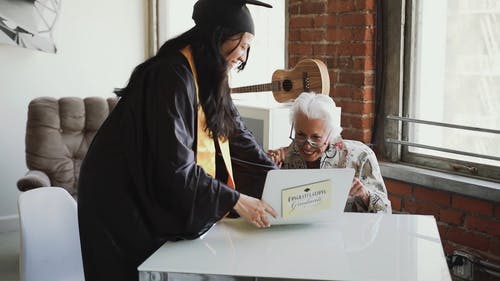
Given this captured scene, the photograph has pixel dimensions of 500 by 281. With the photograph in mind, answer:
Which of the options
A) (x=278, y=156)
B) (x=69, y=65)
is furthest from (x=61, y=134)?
(x=278, y=156)

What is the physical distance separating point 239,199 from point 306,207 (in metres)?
0.19

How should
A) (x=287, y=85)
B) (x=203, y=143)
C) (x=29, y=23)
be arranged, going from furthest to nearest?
(x=29, y=23)
(x=287, y=85)
(x=203, y=143)

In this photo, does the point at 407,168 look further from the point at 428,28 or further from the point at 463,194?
the point at 428,28

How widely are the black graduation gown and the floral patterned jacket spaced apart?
27.0 inches

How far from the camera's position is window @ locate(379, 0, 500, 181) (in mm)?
2723

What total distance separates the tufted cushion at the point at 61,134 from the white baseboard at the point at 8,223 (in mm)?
757

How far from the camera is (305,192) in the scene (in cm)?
171

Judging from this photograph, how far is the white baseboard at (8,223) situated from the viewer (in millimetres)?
3875

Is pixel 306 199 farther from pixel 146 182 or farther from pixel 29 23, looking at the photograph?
pixel 29 23

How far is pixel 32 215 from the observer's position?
207cm

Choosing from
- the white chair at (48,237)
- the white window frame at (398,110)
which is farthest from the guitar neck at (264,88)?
the white chair at (48,237)

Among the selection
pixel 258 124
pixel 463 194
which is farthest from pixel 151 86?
pixel 463 194

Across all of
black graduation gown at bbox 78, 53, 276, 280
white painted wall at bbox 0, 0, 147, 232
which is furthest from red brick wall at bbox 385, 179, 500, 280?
white painted wall at bbox 0, 0, 147, 232

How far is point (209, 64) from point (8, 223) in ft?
8.60
